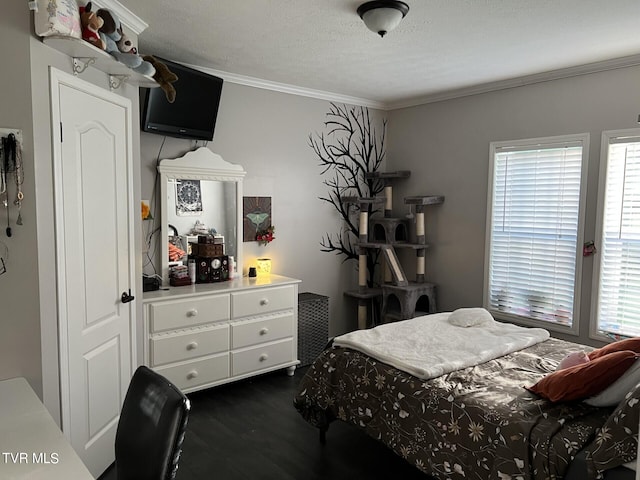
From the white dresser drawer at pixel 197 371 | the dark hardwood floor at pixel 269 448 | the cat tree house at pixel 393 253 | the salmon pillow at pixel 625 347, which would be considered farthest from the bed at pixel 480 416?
the cat tree house at pixel 393 253

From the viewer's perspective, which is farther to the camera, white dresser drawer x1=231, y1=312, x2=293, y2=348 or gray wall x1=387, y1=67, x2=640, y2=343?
white dresser drawer x1=231, y1=312, x2=293, y2=348

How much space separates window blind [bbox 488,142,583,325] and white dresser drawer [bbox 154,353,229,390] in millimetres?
2454

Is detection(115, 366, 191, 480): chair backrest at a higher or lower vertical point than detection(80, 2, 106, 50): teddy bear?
lower

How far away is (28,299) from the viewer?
2.08 meters

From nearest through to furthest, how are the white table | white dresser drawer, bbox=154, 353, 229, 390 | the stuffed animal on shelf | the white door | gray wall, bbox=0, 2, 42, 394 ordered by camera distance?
the white table
gray wall, bbox=0, 2, 42, 394
the white door
the stuffed animal on shelf
white dresser drawer, bbox=154, 353, 229, 390

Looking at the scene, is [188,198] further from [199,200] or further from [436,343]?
[436,343]

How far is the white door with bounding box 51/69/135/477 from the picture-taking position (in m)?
2.27

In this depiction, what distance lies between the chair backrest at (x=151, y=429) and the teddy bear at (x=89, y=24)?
63.7 inches

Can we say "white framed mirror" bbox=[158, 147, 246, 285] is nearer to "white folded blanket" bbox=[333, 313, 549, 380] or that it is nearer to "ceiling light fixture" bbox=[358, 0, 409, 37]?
"white folded blanket" bbox=[333, 313, 549, 380]

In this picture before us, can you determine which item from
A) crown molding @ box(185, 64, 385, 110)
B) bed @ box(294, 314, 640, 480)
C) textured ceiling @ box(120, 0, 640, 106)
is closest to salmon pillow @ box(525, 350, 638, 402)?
bed @ box(294, 314, 640, 480)

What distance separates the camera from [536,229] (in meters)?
4.00

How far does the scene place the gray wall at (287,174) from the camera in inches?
162

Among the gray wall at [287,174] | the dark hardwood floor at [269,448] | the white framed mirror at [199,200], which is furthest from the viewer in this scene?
the gray wall at [287,174]

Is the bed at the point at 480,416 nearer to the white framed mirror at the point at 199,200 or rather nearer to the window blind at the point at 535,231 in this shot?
the window blind at the point at 535,231
